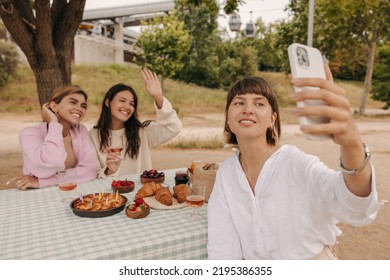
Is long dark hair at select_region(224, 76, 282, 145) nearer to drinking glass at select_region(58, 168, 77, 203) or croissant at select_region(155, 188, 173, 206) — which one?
croissant at select_region(155, 188, 173, 206)

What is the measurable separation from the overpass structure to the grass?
5178 mm

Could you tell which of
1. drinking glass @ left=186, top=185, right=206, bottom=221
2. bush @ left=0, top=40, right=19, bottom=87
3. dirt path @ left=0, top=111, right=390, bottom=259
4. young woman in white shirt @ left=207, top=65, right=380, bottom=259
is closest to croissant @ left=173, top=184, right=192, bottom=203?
drinking glass @ left=186, top=185, right=206, bottom=221

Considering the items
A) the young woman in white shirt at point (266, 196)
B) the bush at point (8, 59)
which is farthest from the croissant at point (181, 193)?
the bush at point (8, 59)

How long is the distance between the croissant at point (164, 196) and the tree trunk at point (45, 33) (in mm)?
3023

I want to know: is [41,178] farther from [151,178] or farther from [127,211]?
[127,211]

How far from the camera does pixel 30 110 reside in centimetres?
1780

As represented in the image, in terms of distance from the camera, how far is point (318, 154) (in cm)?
875

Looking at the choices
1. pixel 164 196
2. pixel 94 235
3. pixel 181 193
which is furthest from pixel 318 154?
pixel 94 235

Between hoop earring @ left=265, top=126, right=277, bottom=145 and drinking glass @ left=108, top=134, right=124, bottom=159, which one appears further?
drinking glass @ left=108, top=134, right=124, bottom=159

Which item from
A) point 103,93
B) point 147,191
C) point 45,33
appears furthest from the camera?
point 103,93

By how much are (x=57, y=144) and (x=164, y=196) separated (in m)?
1.15

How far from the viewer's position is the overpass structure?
28078 mm

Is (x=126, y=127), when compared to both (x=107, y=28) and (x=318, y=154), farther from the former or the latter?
(x=107, y=28)
